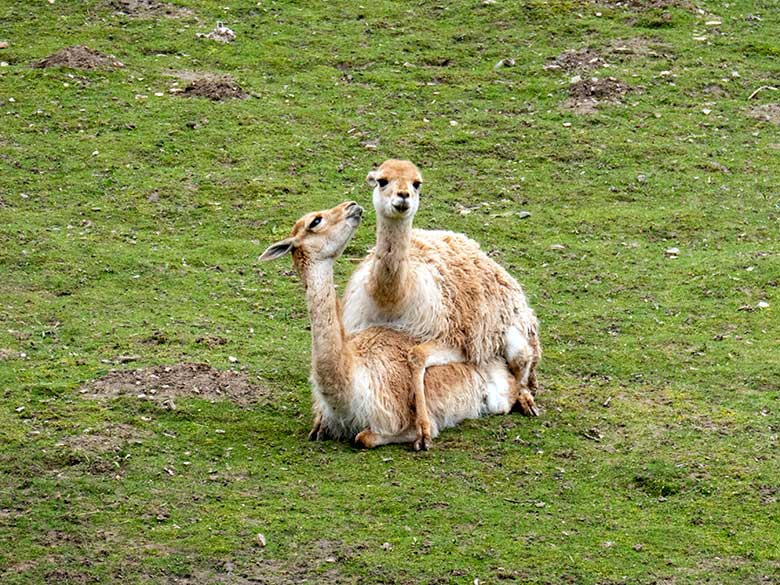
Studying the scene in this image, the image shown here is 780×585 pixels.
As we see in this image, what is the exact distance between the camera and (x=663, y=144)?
14.6m

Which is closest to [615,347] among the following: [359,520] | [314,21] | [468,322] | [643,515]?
[468,322]

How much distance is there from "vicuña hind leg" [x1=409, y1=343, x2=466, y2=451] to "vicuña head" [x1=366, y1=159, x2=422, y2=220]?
902 millimetres

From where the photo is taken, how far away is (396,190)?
28.7 feet

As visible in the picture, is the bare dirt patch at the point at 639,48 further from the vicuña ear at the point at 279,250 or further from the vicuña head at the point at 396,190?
the vicuña ear at the point at 279,250

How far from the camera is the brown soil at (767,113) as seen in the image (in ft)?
50.0

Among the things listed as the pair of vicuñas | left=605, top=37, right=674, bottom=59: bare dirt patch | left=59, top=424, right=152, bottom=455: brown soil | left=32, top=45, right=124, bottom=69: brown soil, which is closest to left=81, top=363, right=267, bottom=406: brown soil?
left=59, top=424, right=152, bottom=455: brown soil

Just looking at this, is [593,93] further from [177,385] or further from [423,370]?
[177,385]

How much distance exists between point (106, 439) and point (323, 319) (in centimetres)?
144

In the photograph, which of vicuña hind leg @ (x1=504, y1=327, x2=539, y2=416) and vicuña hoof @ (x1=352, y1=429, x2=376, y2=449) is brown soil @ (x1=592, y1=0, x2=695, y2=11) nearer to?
vicuña hind leg @ (x1=504, y1=327, x2=539, y2=416)

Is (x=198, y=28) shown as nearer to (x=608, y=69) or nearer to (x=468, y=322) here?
(x=608, y=69)

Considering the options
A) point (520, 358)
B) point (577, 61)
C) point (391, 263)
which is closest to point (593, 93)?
point (577, 61)

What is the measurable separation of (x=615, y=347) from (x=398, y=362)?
2343 millimetres

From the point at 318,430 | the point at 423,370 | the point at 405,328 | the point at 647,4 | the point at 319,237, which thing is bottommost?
the point at 318,430

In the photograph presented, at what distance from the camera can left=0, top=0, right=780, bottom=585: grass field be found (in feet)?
→ 24.4
